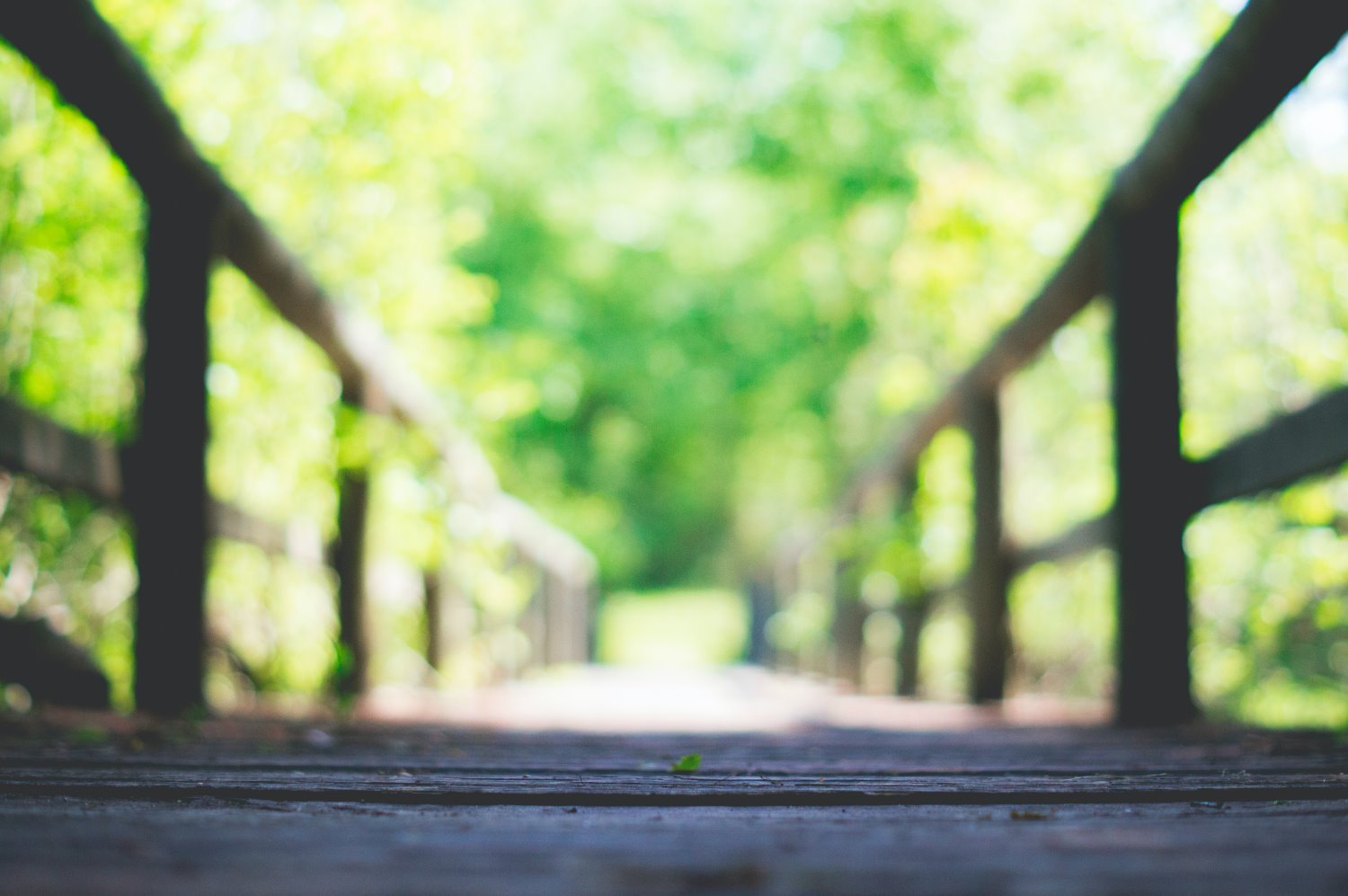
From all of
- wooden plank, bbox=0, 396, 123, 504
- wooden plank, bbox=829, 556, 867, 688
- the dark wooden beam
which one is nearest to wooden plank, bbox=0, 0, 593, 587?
wooden plank, bbox=0, 396, 123, 504

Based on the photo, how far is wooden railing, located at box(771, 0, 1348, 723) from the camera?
1711 mm

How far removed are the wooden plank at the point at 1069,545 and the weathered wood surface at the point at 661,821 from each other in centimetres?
84

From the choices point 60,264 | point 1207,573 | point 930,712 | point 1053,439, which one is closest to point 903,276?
point 1053,439

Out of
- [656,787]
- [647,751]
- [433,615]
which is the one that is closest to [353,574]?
[433,615]

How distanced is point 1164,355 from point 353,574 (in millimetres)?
2499

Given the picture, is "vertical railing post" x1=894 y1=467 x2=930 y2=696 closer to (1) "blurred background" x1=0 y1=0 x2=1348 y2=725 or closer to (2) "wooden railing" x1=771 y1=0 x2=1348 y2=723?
(1) "blurred background" x1=0 y1=0 x2=1348 y2=725

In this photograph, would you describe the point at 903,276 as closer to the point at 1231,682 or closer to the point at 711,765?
the point at 1231,682

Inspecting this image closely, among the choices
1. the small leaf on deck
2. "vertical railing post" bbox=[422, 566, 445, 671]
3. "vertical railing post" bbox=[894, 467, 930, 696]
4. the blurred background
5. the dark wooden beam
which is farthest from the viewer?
"vertical railing post" bbox=[422, 566, 445, 671]

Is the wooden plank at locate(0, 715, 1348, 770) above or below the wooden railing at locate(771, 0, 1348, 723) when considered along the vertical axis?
below

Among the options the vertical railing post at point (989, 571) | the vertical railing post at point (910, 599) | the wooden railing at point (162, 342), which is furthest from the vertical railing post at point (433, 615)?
the vertical railing post at point (989, 571)

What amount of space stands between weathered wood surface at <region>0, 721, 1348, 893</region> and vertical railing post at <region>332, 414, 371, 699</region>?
76.0 inches

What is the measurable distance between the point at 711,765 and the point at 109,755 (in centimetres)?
78

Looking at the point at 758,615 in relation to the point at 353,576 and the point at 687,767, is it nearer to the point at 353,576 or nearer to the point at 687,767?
the point at 353,576

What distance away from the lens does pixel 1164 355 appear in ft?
7.48
